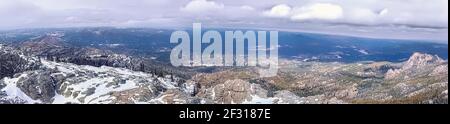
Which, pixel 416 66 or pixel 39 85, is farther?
pixel 416 66

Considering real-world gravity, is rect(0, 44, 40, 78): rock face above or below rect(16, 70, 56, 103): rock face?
above

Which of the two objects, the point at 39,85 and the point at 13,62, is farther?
the point at 13,62

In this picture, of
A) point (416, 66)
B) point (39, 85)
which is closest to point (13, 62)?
point (39, 85)

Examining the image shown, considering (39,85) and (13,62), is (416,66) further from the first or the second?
(13,62)

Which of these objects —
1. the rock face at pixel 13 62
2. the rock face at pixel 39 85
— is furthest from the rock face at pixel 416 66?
the rock face at pixel 13 62

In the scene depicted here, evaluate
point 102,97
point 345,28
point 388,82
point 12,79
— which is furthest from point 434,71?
point 12,79

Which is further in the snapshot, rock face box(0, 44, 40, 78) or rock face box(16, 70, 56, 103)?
rock face box(0, 44, 40, 78)

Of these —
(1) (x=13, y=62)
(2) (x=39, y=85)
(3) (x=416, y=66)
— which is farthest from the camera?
(3) (x=416, y=66)

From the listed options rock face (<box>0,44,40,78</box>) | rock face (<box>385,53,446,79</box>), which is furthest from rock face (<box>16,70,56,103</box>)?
rock face (<box>385,53,446,79</box>)

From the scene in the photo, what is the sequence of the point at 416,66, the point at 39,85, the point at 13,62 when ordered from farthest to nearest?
the point at 416,66 → the point at 13,62 → the point at 39,85

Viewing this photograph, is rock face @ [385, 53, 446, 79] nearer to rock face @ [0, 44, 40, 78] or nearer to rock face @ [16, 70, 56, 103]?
rock face @ [16, 70, 56, 103]

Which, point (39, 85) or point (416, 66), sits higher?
point (416, 66)
